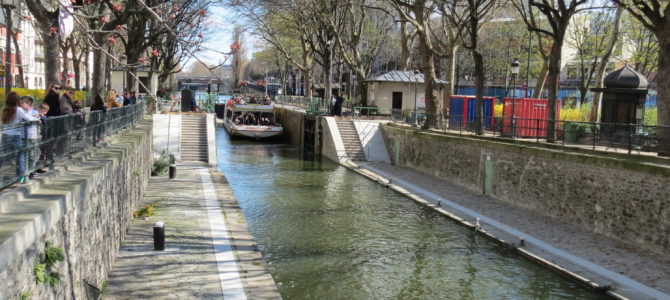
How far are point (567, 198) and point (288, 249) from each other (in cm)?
847

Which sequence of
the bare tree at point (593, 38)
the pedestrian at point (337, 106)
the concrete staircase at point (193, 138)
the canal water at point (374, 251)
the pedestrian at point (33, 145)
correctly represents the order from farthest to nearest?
the bare tree at point (593, 38) < the pedestrian at point (337, 106) < the concrete staircase at point (193, 138) < the canal water at point (374, 251) < the pedestrian at point (33, 145)

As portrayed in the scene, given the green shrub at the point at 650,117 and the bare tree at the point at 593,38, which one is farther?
the bare tree at the point at 593,38

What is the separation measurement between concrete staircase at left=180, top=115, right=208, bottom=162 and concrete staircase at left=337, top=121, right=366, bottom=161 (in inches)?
321

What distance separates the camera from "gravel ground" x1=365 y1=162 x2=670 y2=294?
12.8 meters

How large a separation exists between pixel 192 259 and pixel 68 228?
5.78 meters

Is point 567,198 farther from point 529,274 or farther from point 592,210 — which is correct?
point 529,274

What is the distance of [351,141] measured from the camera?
35.6 m

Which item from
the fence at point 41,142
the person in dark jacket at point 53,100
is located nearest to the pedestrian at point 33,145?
the fence at point 41,142

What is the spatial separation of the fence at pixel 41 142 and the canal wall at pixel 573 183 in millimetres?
12747

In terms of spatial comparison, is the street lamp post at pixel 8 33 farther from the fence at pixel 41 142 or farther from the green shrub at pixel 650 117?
the green shrub at pixel 650 117

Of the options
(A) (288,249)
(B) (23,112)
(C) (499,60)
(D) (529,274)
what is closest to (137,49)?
(A) (288,249)

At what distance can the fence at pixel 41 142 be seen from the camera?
669cm

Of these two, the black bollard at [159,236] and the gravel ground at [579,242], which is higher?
the black bollard at [159,236]

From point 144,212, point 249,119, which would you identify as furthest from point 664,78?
point 249,119
